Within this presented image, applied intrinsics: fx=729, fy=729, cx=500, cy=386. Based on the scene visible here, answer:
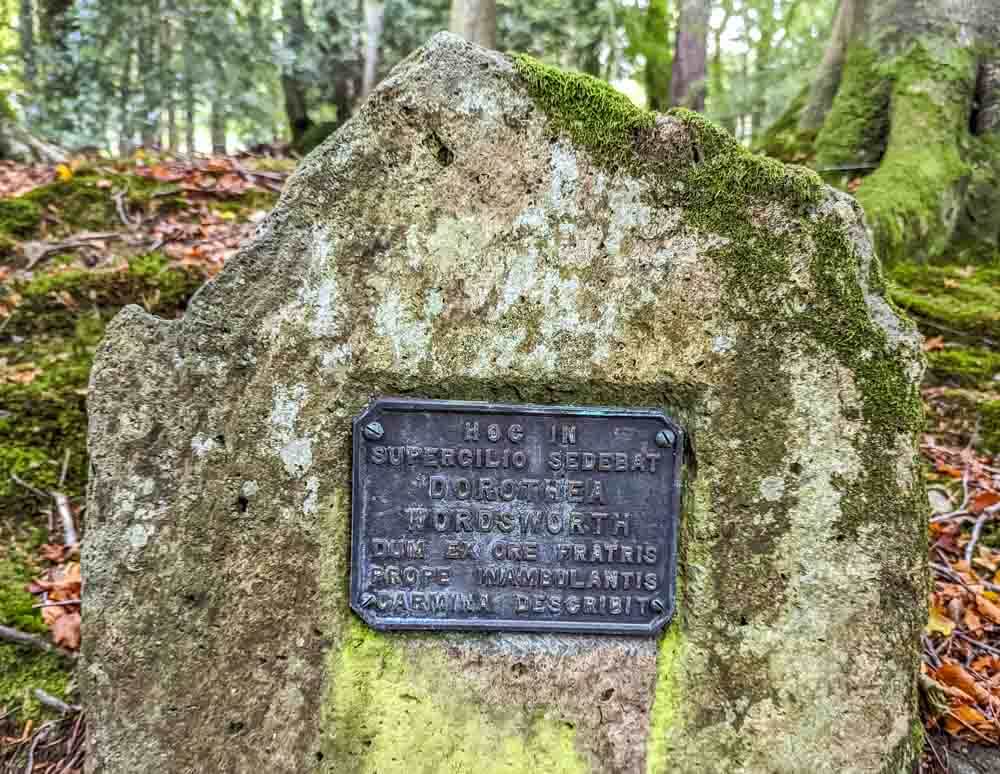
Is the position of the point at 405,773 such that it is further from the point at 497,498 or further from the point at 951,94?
the point at 951,94

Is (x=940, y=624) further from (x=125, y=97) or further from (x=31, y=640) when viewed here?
(x=125, y=97)

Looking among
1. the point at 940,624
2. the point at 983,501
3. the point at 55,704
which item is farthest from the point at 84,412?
the point at 983,501

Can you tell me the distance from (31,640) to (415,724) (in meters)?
1.38

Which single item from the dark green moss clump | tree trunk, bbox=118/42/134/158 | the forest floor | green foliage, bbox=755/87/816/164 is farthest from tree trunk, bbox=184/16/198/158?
the dark green moss clump

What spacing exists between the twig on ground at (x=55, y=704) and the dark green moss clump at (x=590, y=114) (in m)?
2.25

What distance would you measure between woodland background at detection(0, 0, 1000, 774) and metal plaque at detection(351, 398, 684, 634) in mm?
Answer: 794

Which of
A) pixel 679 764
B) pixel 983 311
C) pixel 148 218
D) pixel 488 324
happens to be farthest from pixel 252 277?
pixel 983 311

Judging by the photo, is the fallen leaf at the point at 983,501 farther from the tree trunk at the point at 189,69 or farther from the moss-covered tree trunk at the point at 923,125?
the tree trunk at the point at 189,69

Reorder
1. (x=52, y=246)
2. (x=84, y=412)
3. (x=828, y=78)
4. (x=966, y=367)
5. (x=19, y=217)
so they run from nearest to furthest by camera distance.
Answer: (x=84, y=412)
(x=966, y=367)
(x=52, y=246)
(x=19, y=217)
(x=828, y=78)

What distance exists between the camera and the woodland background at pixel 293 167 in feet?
8.38

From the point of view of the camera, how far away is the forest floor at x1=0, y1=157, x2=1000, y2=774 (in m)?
2.32

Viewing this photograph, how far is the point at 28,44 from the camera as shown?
6926 mm

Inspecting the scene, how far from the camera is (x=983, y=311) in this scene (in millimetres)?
3986

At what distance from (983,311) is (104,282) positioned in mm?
4601
